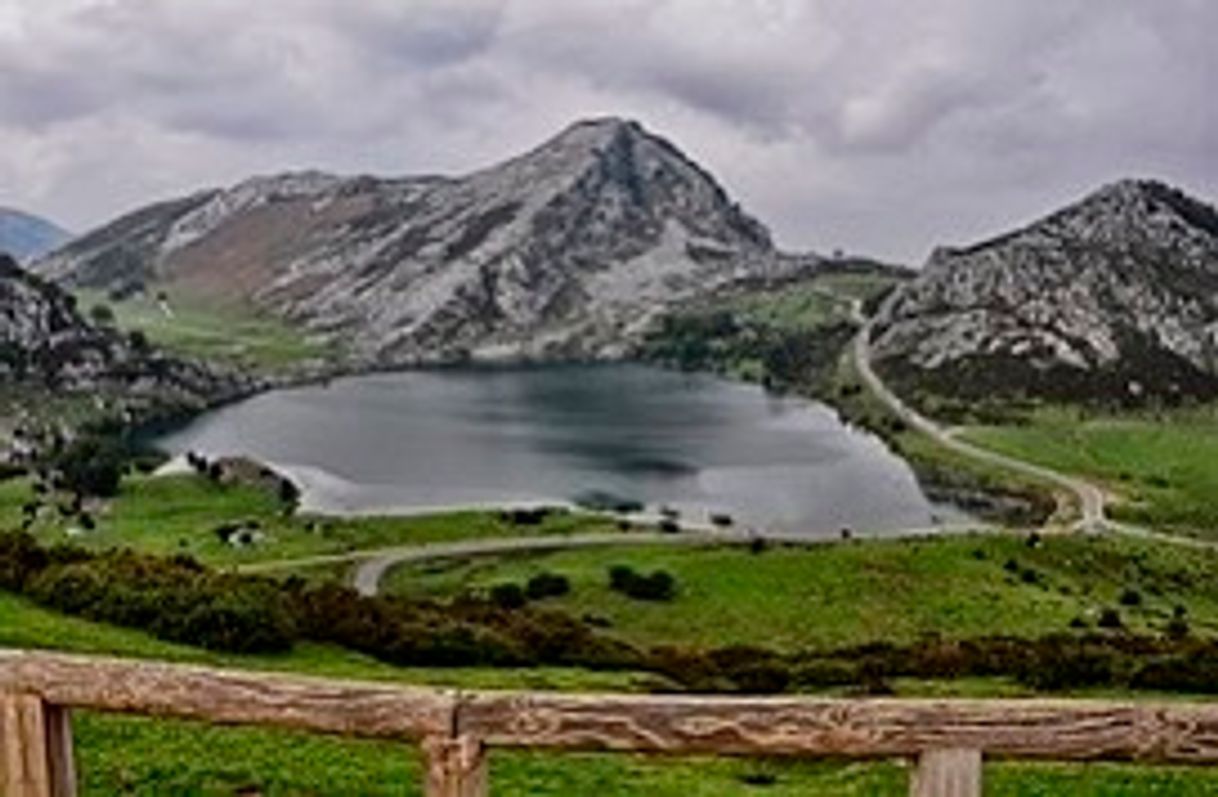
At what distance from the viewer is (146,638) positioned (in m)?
32.4

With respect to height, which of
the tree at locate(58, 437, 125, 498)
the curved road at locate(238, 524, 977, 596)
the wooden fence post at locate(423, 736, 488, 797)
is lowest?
the curved road at locate(238, 524, 977, 596)

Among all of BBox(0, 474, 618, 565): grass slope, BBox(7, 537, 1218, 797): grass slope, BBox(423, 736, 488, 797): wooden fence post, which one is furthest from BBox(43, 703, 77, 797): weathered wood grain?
BBox(0, 474, 618, 565): grass slope

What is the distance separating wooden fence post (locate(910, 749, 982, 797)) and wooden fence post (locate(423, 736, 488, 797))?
282cm

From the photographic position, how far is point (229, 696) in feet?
33.7

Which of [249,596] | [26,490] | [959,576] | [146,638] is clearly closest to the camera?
[146,638]

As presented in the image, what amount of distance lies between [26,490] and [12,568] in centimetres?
14454

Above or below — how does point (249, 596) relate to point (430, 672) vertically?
above

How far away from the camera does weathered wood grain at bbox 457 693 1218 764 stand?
9.56 meters

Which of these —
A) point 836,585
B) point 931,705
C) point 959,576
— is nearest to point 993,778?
point 931,705

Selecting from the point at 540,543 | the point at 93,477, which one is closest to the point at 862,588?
the point at 540,543

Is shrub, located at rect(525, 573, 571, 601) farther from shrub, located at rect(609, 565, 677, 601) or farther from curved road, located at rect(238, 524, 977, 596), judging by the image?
curved road, located at rect(238, 524, 977, 596)

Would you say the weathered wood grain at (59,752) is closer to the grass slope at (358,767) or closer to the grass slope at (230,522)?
the grass slope at (358,767)

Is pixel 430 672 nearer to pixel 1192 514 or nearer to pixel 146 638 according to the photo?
pixel 146 638

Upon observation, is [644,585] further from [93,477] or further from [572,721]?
[93,477]
